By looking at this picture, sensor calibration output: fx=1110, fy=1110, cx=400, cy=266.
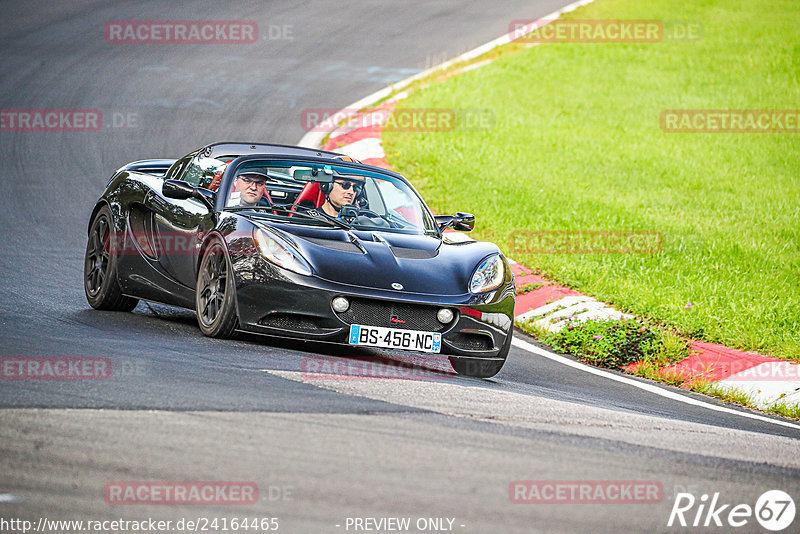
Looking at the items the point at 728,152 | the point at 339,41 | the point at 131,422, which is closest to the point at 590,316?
the point at 131,422

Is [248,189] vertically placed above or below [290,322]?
above

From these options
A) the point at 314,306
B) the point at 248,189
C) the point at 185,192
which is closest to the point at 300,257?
the point at 314,306

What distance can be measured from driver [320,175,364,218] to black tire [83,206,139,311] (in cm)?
186

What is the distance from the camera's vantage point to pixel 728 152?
17297mm

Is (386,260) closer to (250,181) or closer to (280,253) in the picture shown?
(280,253)

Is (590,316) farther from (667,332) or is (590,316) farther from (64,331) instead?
(64,331)

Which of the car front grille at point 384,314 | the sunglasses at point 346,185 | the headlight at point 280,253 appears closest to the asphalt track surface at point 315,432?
the car front grille at point 384,314

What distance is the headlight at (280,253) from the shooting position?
23.1ft

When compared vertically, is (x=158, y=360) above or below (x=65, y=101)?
below

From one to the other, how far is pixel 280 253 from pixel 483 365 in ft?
5.52

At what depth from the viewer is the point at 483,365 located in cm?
776

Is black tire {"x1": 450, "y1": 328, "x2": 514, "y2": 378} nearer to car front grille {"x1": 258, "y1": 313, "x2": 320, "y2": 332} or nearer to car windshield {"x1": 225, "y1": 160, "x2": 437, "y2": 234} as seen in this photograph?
car windshield {"x1": 225, "y1": 160, "x2": 437, "y2": 234}

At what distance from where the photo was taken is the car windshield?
311 inches

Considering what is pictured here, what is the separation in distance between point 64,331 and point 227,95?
11.9 m
